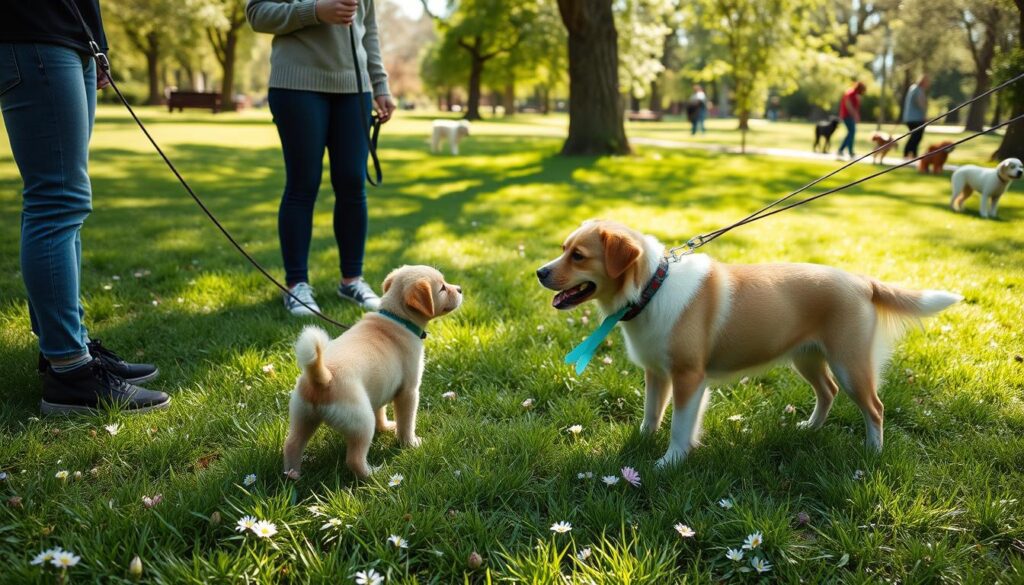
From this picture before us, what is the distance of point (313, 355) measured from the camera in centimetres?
238

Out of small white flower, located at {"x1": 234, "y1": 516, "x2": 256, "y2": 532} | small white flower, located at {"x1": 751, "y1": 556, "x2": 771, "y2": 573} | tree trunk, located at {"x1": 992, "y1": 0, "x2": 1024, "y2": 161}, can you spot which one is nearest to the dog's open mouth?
small white flower, located at {"x1": 751, "y1": 556, "x2": 771, "y2": 573}

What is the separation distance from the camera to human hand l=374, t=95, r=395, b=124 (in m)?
5.35

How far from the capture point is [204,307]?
5.06 m

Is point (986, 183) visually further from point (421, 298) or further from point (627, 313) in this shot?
point (421, 298)

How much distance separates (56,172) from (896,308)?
13.8 feet

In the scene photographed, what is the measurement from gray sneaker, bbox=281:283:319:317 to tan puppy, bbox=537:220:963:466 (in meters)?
2.51

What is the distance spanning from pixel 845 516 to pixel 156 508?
2.74 metres

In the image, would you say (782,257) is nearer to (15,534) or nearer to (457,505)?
(457,505)

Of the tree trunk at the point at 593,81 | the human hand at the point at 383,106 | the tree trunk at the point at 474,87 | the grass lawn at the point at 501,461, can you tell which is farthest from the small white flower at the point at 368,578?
the tree trunk at the point at 474,87

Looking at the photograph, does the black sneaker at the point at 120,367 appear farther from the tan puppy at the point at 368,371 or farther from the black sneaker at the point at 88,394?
the tan puppy at the point at 368,371

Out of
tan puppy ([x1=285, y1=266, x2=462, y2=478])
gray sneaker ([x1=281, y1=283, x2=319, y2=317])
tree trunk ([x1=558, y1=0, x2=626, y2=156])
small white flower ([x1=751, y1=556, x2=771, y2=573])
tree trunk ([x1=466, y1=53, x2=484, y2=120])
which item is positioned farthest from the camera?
tree trunk ([x1=466, y1=53, x2=484, y2=120])

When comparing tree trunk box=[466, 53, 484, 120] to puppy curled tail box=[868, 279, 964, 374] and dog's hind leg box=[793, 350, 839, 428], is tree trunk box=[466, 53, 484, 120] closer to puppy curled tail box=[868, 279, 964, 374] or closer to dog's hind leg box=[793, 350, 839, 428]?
dog's hind leg box=[793, 350, 839, 428]

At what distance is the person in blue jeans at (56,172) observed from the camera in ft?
9.44

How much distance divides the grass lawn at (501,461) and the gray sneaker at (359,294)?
0.56 feet
